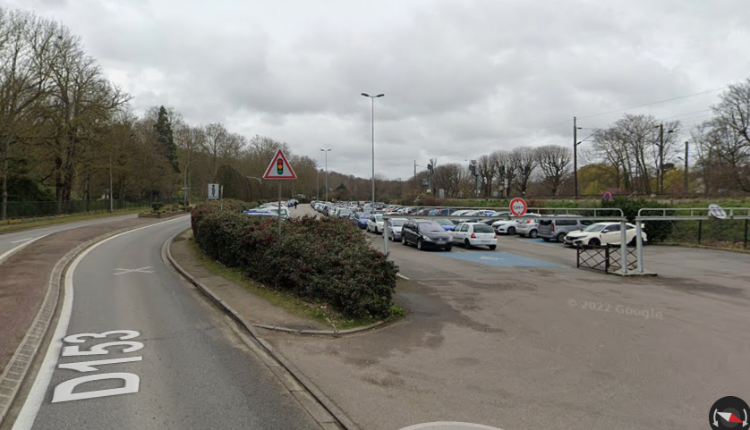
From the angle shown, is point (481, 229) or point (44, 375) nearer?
point (44, 375)

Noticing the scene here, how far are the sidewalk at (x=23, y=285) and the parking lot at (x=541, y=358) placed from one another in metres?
4.03

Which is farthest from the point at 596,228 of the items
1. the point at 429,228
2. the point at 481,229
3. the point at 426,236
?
the point at 426,236

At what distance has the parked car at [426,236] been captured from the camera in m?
21.1

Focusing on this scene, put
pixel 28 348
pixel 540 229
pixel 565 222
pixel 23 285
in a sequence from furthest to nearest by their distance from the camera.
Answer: pixel 540 229 → pixel 565 222 → pixel 23 285 → pixel 28 348

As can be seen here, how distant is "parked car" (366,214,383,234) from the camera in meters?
32.2

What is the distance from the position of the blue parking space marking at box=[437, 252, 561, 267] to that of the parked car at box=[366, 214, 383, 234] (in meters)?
12.1

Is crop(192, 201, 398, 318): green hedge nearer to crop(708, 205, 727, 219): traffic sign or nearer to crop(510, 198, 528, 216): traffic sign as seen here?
crop(510, 198, 528, 216): traffic sign

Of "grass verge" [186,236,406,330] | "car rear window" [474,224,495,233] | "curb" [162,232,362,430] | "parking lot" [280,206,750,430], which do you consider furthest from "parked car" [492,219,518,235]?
"curb" [162,232,362,430]

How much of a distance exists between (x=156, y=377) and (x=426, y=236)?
1693cm

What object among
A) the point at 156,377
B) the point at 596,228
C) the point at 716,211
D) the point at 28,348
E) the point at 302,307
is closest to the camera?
the point at 156,377

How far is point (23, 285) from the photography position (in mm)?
10289

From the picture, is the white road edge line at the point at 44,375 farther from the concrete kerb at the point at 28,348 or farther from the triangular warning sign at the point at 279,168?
the triangular warning sign at the point at 279,168

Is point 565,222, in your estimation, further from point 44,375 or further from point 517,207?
point 44,375

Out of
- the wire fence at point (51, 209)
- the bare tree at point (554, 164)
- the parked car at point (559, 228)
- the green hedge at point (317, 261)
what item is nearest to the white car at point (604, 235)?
the parked car at point (559, 228)
